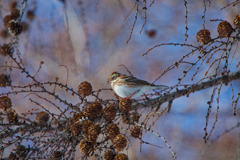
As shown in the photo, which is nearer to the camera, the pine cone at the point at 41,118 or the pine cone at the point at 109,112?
the pine cone at the point at 109,112

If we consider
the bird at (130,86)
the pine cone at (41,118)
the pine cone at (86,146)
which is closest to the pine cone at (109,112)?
the pine cone at (86,146)

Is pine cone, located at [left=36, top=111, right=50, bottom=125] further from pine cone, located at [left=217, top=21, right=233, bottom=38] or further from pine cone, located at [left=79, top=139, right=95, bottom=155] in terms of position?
pine cone, located at [left=217, top=21, right=233, bottom=38]

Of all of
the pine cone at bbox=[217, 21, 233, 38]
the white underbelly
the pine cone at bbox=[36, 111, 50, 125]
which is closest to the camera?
the pine cone at bbox=[217, 21, 233, 38]

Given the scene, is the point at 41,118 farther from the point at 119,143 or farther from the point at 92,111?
the point at 119,143

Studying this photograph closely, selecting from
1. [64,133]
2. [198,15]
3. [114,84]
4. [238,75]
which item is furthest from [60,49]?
[238,75]

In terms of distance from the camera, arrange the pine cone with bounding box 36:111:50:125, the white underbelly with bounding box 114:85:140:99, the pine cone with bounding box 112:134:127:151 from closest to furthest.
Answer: the pine cone with bounding box 112:134:127:151, the pine cone with bounding box 36:111:50:125, the white underbelly with bounding box 114:85:140:99

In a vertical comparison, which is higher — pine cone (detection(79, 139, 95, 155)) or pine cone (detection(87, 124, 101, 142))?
pine cone (detection(87, 124, 101, 142))

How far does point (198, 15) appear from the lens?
6.31 ft

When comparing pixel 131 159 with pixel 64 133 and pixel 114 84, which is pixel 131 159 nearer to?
pixel 114 84

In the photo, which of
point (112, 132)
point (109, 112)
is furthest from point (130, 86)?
point (112, 132)

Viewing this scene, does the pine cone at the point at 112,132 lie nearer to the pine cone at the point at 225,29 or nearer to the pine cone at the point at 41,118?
the pine cone at the point at 41,118

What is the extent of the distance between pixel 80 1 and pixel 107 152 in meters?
1.79

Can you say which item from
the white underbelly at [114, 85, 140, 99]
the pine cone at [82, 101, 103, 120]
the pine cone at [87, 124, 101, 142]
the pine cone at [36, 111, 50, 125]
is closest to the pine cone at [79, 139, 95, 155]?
the pine cone at [87, 124, 101, 142]

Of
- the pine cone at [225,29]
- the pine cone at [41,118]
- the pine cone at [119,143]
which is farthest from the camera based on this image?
the pine cone at [41,118]
